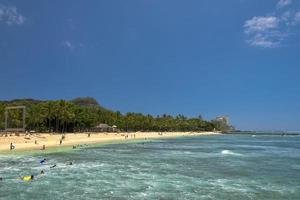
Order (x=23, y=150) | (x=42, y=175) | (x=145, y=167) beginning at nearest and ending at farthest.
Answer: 1. (x=42, y=175)
2. (x=145, y=167)
3. (x=23, y=150)

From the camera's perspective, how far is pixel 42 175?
1415 inches

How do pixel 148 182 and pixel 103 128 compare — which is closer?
pixel 148 182

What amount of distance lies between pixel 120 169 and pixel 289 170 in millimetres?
19349

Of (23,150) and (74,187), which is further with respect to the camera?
(23,150)

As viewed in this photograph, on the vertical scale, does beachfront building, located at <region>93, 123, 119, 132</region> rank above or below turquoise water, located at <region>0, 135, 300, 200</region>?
above

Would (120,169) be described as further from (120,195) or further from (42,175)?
(120,195)

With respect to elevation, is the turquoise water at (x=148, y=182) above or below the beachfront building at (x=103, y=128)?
below

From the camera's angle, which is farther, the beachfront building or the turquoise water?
the beachfront building

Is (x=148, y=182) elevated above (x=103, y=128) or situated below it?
below

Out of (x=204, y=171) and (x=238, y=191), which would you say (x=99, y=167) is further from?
(x=238, y=191)

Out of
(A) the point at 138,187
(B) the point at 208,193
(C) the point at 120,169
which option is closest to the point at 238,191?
(B) the point at 208,193

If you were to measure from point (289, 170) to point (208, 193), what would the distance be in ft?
64.9

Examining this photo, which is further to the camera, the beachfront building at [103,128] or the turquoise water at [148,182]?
the beachfront building at [103,128]

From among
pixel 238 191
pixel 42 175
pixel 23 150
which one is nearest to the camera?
pixel 238 191
